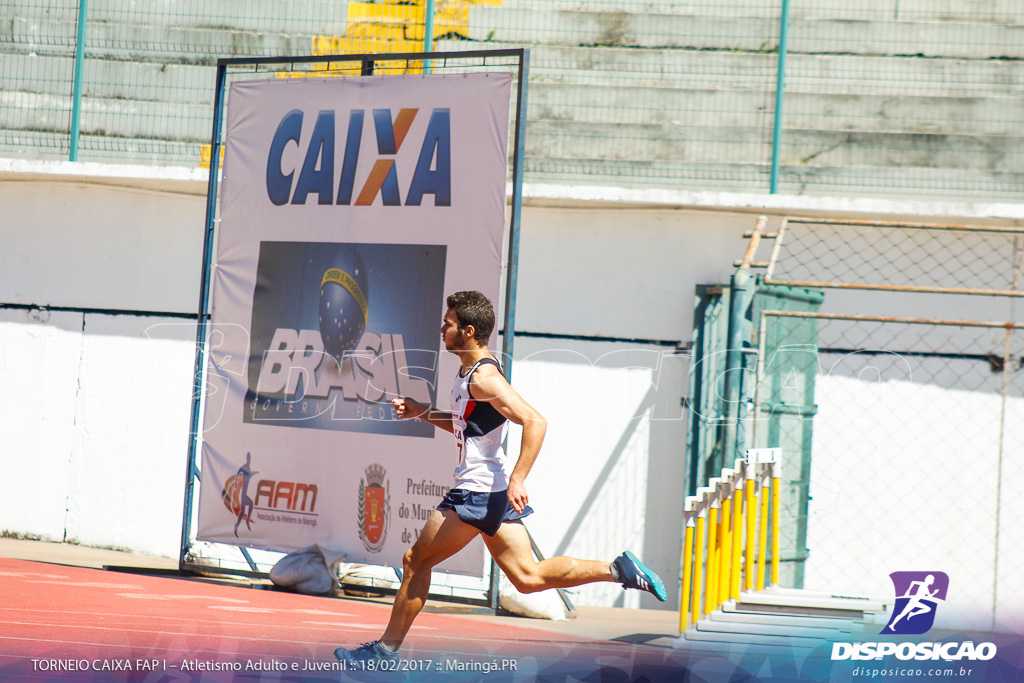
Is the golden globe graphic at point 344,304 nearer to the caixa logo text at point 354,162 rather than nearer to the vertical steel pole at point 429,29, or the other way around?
the caixa logo text at point 354,162

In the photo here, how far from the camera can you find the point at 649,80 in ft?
34.7

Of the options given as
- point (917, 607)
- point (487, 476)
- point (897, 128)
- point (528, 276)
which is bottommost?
point (917, 607)

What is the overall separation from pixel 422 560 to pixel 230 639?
5.06 ft

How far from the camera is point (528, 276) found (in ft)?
31.2

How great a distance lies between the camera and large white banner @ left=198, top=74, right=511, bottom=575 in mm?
7898

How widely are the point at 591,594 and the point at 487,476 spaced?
459 cm

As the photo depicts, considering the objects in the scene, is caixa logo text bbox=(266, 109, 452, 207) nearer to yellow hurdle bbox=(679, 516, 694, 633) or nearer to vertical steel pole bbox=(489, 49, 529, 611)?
vertical steel pole bbox=(489, 49, 529, 611)

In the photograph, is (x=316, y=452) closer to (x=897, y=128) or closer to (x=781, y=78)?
(x=781, y=78)

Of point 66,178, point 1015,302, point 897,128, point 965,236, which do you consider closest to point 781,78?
point 897,128

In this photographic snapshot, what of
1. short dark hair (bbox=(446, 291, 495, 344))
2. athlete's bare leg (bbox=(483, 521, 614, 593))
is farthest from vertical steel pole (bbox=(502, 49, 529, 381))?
athlete's bare leg (bbox=(483, 521, 614, 593))

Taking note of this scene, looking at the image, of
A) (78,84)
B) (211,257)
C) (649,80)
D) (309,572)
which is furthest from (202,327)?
(649,80)

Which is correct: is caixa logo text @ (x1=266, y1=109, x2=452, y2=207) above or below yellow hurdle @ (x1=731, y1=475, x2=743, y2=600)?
above

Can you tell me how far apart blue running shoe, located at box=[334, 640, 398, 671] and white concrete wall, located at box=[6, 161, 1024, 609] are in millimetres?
4420

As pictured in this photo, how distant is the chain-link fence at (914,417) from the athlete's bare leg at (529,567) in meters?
4.27
